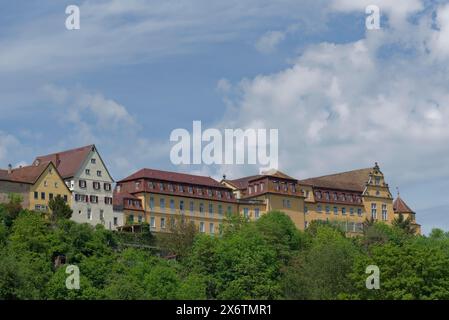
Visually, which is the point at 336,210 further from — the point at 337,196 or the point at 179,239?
the point at 179,239

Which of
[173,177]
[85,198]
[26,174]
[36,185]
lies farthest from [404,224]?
[26,174]

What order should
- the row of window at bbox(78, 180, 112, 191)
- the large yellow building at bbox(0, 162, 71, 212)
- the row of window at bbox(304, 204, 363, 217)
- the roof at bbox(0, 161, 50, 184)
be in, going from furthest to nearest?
the row of window at bbox(304, 204, 363, 217) < the row of window at bbox(78, 180, 112, 191) < the roof at bbox(0, 161, 50, 184) < the large yellow building at bbox(0, 162, 71, 212)

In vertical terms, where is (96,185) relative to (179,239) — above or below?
above

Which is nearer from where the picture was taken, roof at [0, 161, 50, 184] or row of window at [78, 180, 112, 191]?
roof at [0, 161, 50, 184]

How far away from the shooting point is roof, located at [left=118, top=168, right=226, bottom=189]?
140512mm

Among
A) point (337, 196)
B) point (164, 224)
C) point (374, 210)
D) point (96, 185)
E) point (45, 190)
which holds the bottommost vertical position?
point (164, 224)

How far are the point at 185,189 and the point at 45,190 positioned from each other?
20864 millimetres

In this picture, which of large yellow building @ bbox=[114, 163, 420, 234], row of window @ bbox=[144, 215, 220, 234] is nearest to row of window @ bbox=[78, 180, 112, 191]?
large yellow building @ bbox=[114, 163, 420, 234]

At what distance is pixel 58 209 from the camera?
408 ft

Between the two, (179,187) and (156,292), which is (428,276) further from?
(179,187)

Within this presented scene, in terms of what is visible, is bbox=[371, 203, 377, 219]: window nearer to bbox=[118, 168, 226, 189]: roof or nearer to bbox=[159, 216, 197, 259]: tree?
bbox=[118, 168, 226, 189]: roof

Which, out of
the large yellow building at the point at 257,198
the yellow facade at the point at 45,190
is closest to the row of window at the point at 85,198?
the yellow facade at the point at 45,190

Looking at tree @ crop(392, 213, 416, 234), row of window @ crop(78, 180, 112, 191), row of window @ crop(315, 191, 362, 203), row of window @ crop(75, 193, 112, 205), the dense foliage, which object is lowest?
the dense foliage
